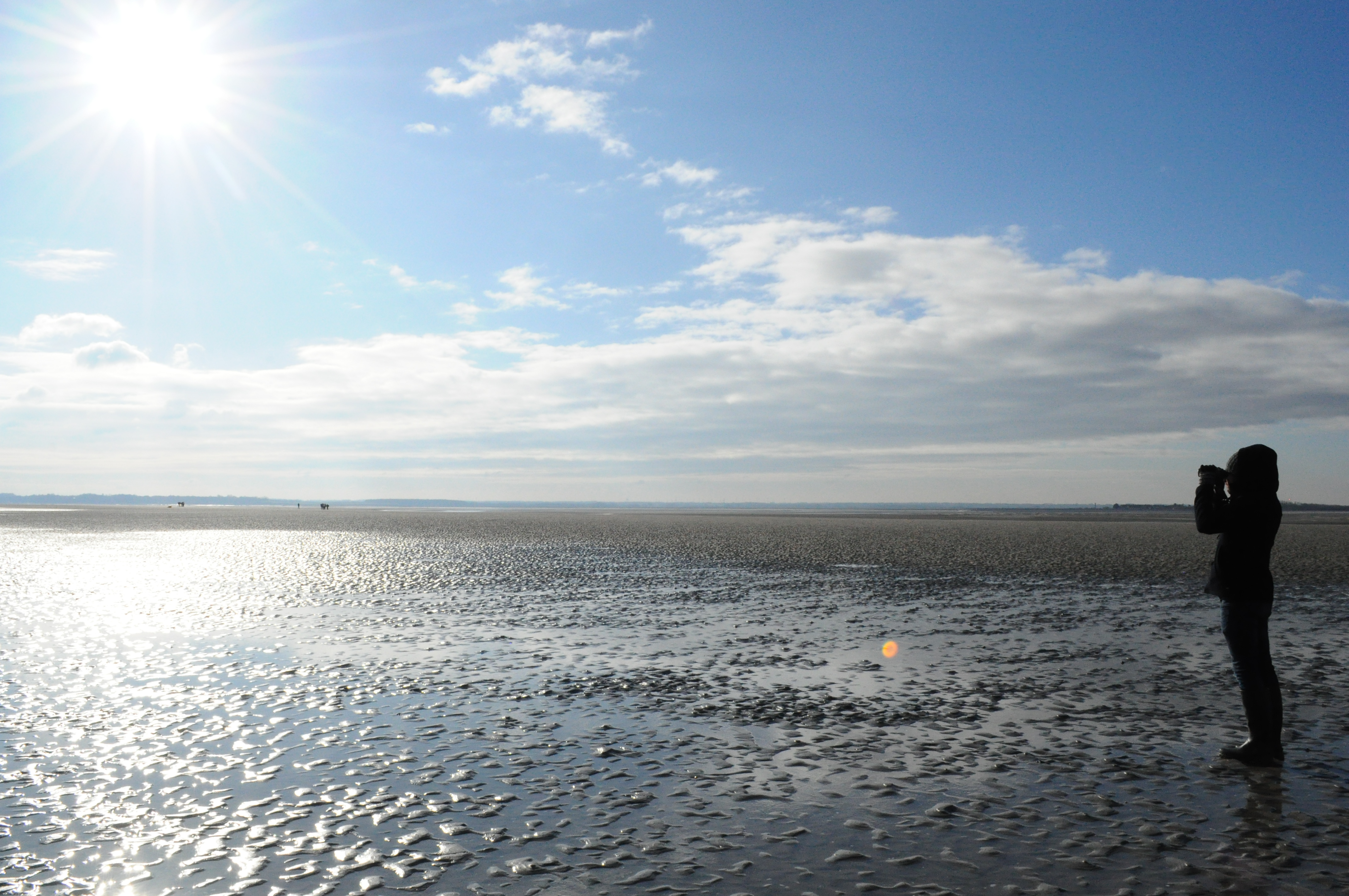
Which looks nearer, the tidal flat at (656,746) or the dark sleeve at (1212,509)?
the tidal flat at (656,746)

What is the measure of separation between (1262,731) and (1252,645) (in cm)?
88

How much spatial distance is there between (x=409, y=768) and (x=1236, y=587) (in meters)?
8.95

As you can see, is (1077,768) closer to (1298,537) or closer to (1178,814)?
(1178,814)

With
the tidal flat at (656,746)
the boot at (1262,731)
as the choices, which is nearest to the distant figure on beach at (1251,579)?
the boot at (1262,731)

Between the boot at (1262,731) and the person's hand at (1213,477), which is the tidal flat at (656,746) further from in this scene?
the person's hand at (1213,477)

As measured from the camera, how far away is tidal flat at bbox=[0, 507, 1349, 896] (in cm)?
625

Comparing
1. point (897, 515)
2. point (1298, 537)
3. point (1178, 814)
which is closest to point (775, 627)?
point (1178, 814)

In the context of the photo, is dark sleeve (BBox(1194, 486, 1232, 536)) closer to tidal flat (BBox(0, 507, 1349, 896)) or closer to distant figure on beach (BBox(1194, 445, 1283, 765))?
distant figure on beach (BBox(1194, 445, 1283, 765))

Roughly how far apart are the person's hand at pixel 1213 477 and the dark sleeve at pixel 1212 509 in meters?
0.03

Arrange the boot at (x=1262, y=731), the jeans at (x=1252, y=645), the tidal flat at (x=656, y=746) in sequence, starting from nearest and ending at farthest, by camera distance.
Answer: the tidal flat at (x=656, y=746) → the boot at (x=1262, y=731) → the jeans at (x=1252, y=645)

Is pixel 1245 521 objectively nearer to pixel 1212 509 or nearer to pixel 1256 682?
pixel 1212 509

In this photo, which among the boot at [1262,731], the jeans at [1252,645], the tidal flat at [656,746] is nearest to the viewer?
the tidal flat at [656,746]

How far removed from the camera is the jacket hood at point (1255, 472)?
8.95 meters

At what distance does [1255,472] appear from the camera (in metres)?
8.98
